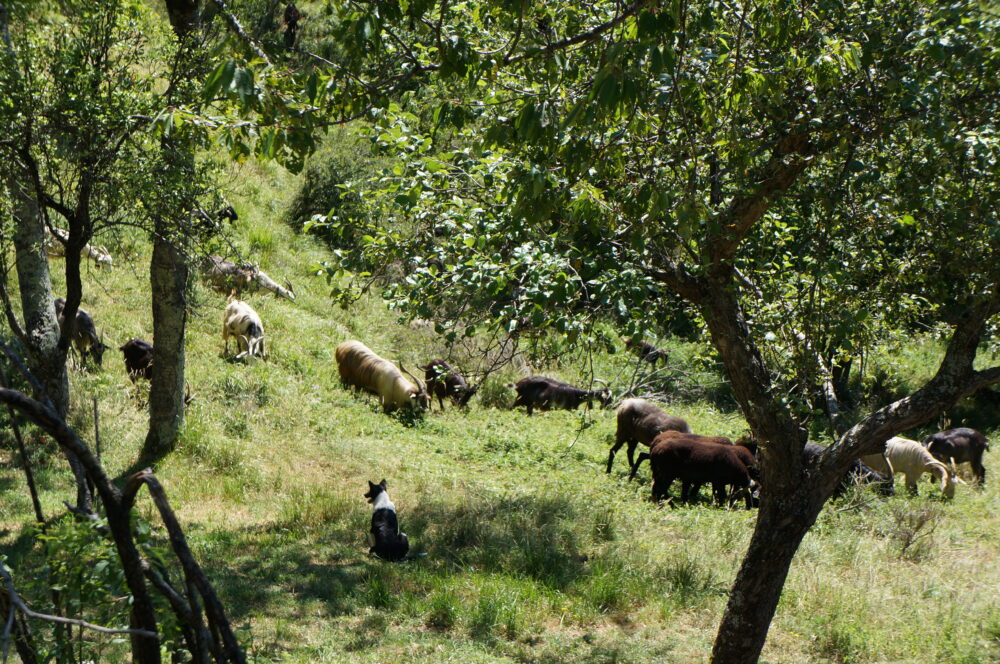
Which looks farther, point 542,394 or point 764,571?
point 542,394

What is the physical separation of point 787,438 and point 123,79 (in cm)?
744

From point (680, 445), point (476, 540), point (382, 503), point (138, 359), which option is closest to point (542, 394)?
point (680, 445)

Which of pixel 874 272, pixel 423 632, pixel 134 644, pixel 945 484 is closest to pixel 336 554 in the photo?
pixel 423 632

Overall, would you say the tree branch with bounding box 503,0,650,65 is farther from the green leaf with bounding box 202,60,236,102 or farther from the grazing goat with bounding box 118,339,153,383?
the grazing goat with bounding box 118,339,153,383

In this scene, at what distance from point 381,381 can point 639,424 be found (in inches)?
195

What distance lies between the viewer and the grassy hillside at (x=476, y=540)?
7.52 meters

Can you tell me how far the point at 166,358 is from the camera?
1160cm

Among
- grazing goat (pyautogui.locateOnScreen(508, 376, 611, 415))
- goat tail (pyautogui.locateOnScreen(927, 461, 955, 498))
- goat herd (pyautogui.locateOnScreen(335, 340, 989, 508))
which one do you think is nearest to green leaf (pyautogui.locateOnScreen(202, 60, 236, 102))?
goat herd (pyautogui.locateOnScreen(335, 340, 989, 508))

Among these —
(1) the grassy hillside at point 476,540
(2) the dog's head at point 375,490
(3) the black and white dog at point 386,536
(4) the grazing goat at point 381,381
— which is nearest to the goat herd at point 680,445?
(4) the grazing goat at point 381,381

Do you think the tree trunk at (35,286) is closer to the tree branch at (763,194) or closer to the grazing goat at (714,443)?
the tree branch at (763,194)

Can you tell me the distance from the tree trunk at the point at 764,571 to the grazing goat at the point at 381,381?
9792 millimetres

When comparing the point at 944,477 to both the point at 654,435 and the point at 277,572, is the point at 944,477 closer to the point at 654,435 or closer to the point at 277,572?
the point at 654,435

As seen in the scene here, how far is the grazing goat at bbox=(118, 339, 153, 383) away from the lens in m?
13.6

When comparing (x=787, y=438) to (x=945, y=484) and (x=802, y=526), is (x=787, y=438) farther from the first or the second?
(x=945, y=484)
